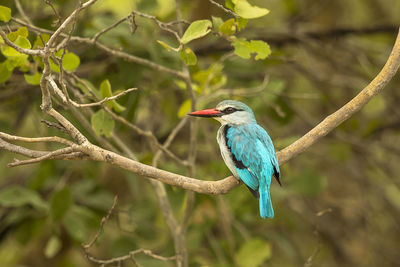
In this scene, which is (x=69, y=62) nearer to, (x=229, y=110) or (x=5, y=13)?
(x=5, y=13)

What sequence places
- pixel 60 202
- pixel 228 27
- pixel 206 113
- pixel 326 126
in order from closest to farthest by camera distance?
pixel 326 126, pixel 228 27, pixel 206 113, pixel 60 202

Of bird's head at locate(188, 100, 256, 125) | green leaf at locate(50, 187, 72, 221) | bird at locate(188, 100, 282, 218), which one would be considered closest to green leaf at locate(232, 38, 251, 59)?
bird at locate(188, 100, 282, 218)

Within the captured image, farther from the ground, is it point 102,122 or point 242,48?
point 242,48

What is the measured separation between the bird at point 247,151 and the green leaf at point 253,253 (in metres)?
0.61

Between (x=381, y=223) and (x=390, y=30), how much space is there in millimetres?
1983

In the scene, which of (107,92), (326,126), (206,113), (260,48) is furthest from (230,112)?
(326,126)

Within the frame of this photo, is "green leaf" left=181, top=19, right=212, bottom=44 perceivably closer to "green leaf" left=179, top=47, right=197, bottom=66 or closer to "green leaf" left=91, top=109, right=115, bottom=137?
"green leaf" left=179, top=47, right=197, bottom=66

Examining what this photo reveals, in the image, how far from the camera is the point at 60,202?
113 inches

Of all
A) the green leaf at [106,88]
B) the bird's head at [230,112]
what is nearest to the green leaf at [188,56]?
the green leaf at [106,88]

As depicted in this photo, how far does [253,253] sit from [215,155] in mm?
797

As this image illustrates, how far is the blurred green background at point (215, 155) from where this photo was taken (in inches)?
116

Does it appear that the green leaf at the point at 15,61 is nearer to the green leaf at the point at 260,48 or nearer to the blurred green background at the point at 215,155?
the blurred green background at the point at 215,155

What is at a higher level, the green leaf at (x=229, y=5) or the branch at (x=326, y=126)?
the green leaf at (x=229, y=5)

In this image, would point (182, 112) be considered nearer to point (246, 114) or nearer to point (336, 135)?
point (246, 114)
